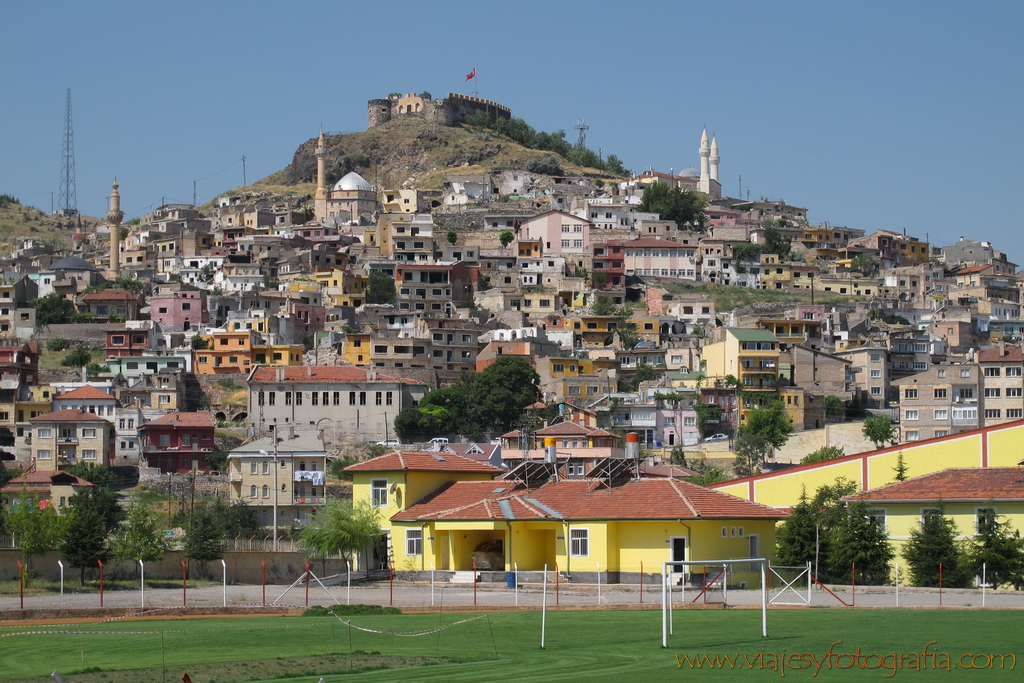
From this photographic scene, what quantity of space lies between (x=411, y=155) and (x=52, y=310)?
2215 inches

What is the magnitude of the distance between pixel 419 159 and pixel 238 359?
6261 centimetres

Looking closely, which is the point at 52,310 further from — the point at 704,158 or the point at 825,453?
the point at 704,158

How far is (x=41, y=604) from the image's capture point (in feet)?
100

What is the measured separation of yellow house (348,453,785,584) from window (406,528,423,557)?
0.03 m

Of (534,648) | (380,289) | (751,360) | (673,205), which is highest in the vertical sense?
(673,205)

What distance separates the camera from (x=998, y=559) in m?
32.9

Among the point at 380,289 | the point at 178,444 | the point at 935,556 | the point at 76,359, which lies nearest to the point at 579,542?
the point at 935,556

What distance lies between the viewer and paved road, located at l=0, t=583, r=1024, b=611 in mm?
29859

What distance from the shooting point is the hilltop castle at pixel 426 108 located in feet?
495

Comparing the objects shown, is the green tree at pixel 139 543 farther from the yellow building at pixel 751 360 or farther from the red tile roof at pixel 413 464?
the yellow building at pixel 751 360

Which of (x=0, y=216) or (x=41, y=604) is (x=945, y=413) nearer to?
(x=41, y=604)

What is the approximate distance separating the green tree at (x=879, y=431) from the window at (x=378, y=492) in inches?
1465

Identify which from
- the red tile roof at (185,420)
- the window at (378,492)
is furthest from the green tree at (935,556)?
the red tile roof at (185,420)

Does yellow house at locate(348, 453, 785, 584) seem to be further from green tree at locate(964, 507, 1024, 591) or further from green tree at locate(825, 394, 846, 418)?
green tree at locate(825, 394, 846, 418)
